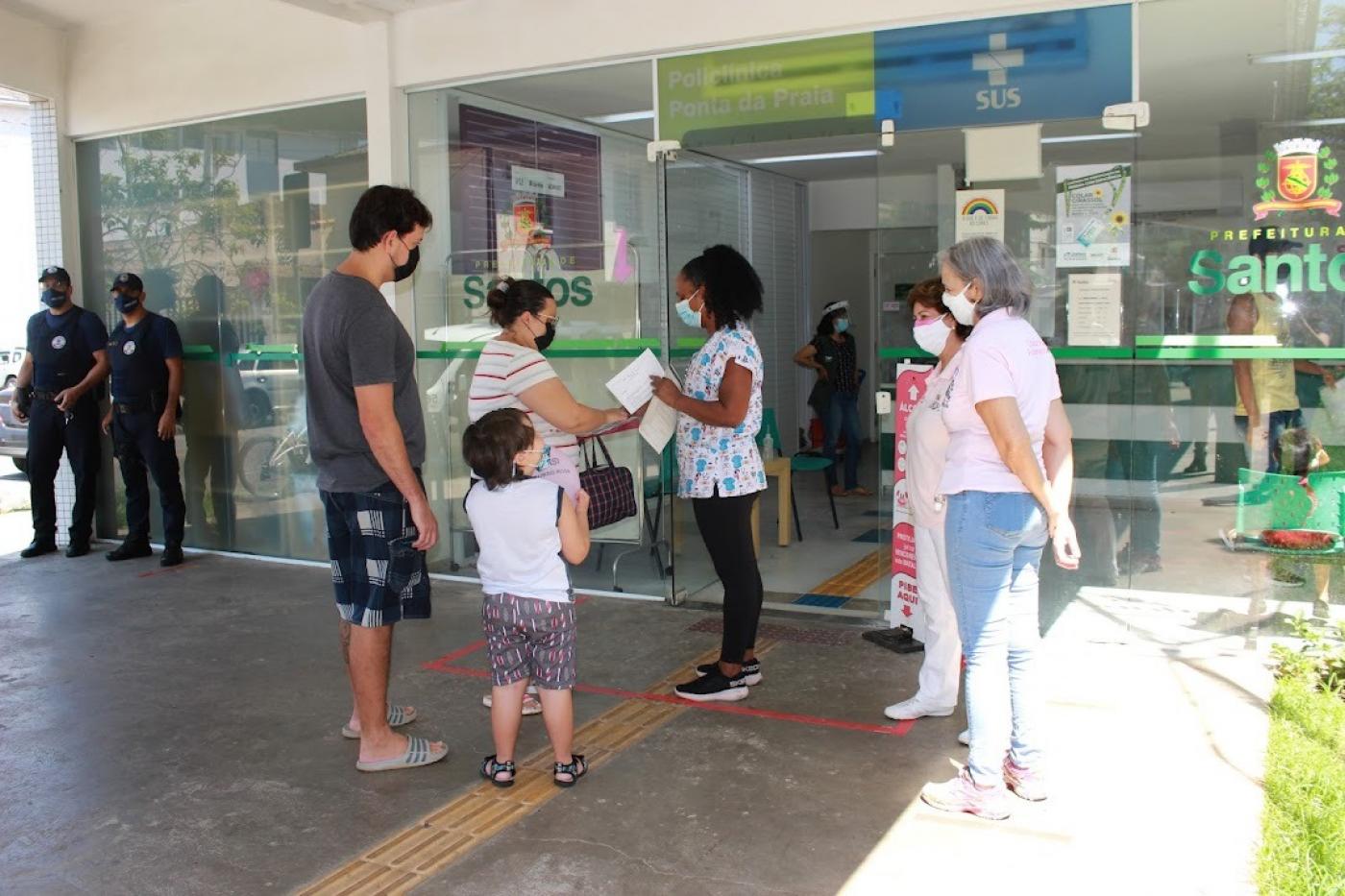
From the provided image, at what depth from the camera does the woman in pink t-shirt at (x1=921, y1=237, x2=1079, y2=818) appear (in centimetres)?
330

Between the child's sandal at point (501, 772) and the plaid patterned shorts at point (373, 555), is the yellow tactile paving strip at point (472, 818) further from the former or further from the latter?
the plaid patterned shorts at point (373, 555)

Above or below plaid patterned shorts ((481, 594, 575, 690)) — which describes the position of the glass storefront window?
above

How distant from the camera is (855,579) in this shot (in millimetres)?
6652

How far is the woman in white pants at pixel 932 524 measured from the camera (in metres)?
4.14

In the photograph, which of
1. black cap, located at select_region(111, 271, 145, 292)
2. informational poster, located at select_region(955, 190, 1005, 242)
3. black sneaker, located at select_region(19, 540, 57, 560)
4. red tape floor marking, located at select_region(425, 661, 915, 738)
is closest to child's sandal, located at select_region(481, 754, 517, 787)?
red tape floor marking, located at select_region(425, 661, 915, 738)

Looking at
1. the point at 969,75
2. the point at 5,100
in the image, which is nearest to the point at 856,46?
the point at 969,75

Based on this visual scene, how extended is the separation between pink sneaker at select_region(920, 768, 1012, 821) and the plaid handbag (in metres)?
1.69

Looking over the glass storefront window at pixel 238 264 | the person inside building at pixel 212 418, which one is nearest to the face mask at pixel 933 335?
the glass storefront window at pixel 238 264

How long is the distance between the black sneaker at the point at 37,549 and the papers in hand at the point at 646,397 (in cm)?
551

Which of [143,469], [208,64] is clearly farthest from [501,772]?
[208,64]

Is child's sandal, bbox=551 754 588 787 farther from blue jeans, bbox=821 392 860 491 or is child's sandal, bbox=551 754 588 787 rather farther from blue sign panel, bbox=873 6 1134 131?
blue jeans, bbox=821 392 860 491

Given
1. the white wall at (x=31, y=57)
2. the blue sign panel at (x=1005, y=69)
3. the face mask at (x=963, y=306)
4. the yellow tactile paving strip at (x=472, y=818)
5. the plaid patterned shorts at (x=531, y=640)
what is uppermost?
the white wall at (x=31, y=57)

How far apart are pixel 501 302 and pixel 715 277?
2.66 feet

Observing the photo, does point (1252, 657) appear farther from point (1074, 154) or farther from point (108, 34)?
point (108, 34)
